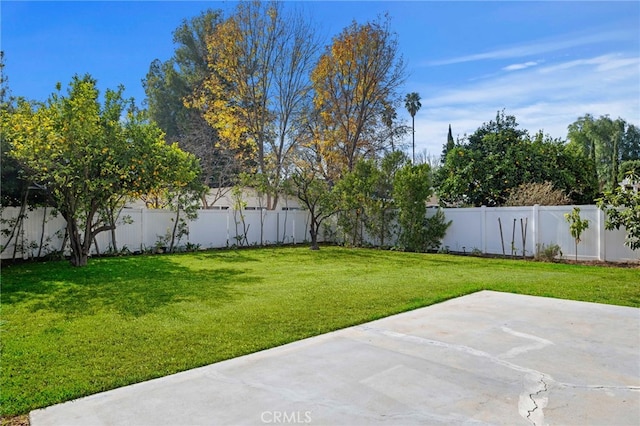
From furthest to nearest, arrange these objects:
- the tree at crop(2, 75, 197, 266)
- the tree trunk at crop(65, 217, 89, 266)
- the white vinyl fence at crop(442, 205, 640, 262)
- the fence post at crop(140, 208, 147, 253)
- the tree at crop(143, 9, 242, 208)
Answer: the tree at crop(143, 9, 242, 208), the fence post at crop(140, 208, 147, 253), the white vinyl fence at crop(442, 205, 640, 262), the tree trunk at crop(65, 217, 89, 266), the tree at crop(2, 75, 197, 266)

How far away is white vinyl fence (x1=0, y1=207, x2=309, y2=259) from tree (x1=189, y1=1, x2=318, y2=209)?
1.54 meters

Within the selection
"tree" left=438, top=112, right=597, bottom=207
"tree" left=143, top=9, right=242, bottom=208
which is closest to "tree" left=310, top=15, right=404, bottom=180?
"tree" left=438, top=112, right=597, bottom=207

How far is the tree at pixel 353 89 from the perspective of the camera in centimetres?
1875

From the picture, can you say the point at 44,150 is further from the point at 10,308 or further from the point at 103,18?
the point at 10,308

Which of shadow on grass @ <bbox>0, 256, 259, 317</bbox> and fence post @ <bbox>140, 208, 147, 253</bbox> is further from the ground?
fence post @ <bbox>140, 208, 147, 253</bbox>

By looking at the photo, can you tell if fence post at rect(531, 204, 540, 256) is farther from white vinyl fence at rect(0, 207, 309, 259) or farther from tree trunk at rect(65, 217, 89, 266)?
tree trunk at rect(65, 217, 89, 266)

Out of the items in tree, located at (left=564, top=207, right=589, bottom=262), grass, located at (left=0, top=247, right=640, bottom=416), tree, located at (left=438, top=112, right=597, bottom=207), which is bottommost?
grass, located at (left=0, top=247, right=640, bottom=416)

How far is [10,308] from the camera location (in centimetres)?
565

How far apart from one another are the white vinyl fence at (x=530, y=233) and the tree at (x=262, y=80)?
7669 millimetres

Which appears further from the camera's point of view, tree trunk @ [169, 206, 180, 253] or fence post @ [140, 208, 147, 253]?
tree trunk @ [169, 206, 180, 253]

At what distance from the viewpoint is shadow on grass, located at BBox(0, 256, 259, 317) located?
19.0 ft

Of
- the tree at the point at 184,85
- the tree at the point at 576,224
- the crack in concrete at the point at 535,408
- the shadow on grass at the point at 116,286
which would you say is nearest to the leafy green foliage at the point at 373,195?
the tree at the point at 576,224

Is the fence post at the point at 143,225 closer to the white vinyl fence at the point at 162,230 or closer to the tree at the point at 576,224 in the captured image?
the white vinyl fence at the point at 162,230

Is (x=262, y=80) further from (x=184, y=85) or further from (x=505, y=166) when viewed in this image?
(x=505, y=166)
